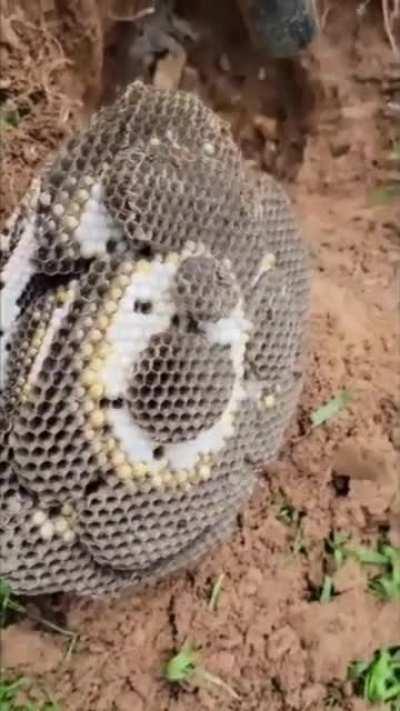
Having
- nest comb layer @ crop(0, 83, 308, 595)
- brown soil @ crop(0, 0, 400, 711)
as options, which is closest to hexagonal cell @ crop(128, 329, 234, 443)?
nest comb layer @ crop(0, 83, 308, 595)

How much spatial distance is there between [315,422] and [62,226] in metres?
0.38

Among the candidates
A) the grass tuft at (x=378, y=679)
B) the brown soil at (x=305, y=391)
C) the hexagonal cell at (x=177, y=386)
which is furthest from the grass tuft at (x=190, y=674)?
the hexagonal cell at (x=177, y=386)

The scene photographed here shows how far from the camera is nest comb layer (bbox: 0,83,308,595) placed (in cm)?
101

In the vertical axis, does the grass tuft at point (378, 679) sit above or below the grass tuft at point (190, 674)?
above

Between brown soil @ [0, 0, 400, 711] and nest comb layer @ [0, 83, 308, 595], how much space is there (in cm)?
10

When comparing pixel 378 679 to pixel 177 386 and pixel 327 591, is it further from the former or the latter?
pixel 177 386

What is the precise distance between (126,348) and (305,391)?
0.31 meters

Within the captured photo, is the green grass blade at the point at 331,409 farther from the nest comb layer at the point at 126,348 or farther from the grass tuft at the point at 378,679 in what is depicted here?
the grass tuft at the point at 378,679

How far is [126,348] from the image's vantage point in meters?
1.01

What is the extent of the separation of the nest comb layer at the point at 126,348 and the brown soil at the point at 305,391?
0.34 feet

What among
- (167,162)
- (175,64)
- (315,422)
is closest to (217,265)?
(167,162)

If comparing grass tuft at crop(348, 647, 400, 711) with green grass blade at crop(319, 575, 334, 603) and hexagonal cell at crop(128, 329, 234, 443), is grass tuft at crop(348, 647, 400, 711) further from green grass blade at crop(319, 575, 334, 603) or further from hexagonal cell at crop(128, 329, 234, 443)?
hexagonal cell at crop(128, 329, 234, 443)

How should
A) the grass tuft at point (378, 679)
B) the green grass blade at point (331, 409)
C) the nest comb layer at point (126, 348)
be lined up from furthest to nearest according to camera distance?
the green grass blade at point (331, 409), the grass tuft at point (378, 679), the nest comb layer at point (126, 348)

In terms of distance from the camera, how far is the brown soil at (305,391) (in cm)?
116
